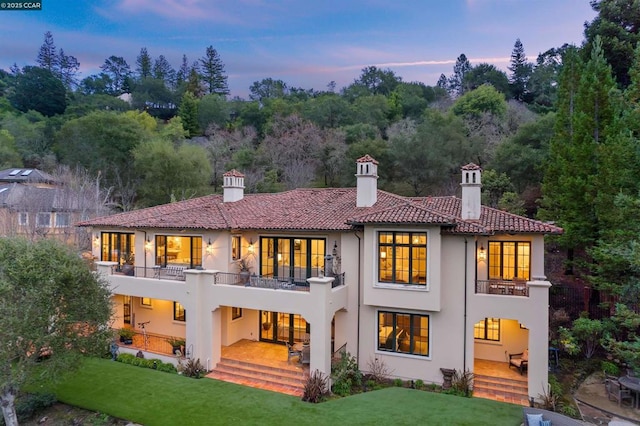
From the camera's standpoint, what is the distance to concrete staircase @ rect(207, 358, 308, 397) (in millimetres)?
14383

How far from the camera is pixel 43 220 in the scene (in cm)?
3103

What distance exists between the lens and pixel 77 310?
481 inches

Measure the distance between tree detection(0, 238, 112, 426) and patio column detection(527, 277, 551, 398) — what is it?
14913 mm

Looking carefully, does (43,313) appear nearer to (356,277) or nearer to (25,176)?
(356,277)

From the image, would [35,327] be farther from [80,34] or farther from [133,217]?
[80,34]

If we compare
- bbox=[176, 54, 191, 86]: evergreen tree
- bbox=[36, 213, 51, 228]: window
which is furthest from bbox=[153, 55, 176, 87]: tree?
bbox=[36, 213, 51, 228]: window

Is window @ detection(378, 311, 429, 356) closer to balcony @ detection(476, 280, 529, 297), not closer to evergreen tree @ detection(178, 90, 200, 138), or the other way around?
balcony @ detection(476, 280, 529, 297)

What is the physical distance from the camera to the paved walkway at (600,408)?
461 inches

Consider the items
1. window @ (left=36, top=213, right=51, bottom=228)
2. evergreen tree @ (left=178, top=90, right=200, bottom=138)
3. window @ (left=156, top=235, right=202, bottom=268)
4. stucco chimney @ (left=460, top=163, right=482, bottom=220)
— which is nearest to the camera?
stucco chimney @ (left=460, top=163, right=482, bottom=220)

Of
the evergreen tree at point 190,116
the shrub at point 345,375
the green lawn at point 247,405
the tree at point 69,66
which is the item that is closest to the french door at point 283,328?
the shrub at point 345,375

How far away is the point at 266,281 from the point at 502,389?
991 cm

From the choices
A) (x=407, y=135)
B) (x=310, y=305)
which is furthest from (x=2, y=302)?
(x=407, y=135)

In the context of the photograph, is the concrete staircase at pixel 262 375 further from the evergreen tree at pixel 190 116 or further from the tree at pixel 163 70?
the tree at pixel 163 70

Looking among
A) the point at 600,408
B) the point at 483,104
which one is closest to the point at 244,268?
the point at 600,408
